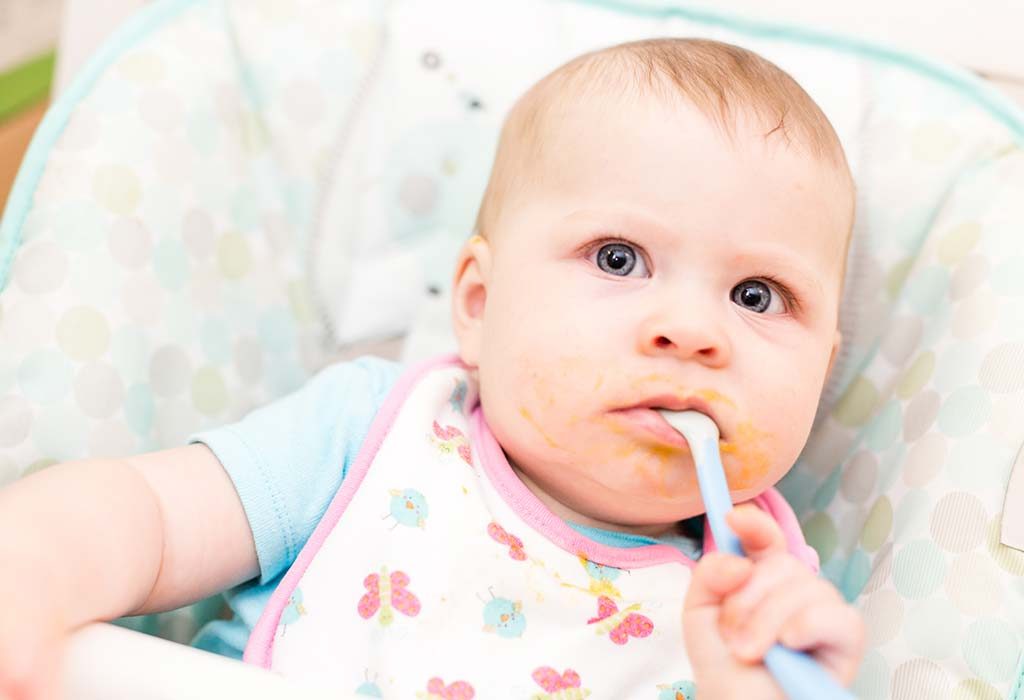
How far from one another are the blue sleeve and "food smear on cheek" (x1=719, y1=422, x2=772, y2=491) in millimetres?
293

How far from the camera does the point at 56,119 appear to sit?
936mm

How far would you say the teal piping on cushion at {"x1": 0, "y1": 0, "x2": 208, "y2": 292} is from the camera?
879mm

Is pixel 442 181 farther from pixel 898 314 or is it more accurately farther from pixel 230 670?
pixel 230 670

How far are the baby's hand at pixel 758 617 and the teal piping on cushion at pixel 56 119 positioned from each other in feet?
1.97

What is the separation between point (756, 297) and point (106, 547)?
0.47m

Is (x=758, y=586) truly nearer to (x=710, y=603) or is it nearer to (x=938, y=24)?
(x=710, y=603)

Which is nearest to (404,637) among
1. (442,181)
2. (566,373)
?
(566,373)

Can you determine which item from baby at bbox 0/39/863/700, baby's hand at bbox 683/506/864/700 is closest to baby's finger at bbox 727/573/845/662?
baby's hand at bbox 683/506/864/700

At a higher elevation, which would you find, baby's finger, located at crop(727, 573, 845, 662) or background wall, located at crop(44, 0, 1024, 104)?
background wall, located at crop(44, 0, 1024, 104)

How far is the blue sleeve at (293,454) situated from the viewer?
797 millimetres

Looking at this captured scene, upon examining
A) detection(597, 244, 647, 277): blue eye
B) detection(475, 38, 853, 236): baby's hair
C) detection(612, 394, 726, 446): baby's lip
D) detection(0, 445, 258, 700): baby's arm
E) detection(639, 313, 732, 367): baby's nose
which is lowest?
detection(0, 445, 258, 700): baby's arm

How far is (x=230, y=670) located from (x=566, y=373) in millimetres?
303

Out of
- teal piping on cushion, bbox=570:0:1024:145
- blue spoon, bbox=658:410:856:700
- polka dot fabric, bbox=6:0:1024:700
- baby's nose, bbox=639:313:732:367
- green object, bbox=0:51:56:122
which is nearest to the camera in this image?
blue spoon, bbox=658:410:856:700

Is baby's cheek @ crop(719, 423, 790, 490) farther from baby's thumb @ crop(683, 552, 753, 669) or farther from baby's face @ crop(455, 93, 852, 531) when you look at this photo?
baby's thumb @ crop(683, 552, 753, 669)
